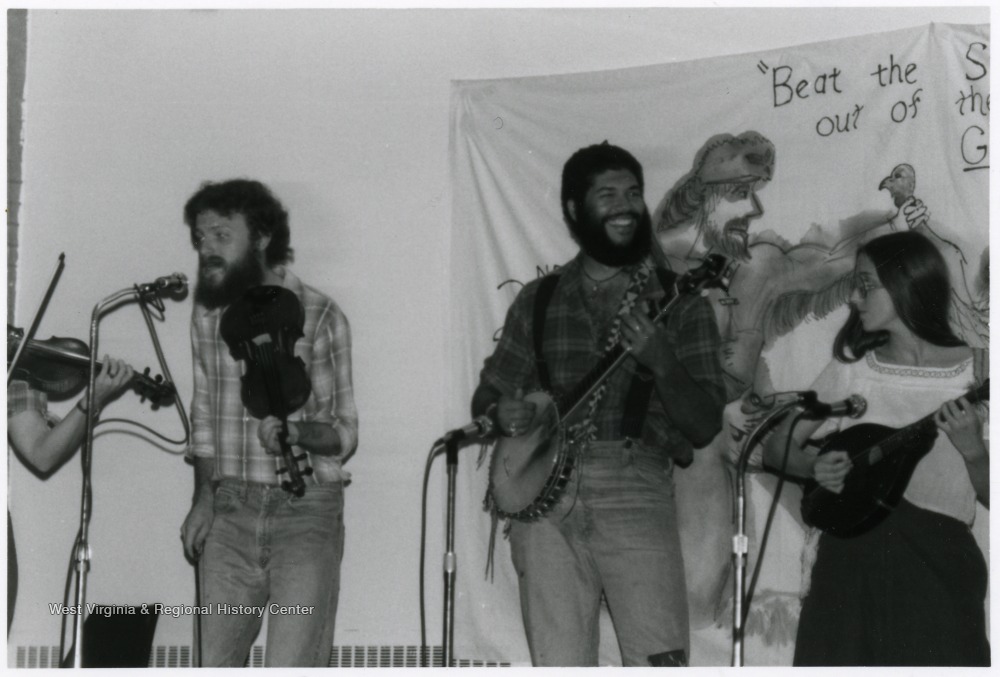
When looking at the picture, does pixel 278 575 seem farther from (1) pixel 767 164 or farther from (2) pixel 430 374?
(1) pixel 767 164

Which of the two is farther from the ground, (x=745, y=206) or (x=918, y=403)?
(x=745, y=206)

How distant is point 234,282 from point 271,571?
1033 millimetres

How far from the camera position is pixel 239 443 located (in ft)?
12.9

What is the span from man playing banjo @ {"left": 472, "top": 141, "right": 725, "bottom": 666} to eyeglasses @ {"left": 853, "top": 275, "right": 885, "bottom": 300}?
0.53 metres

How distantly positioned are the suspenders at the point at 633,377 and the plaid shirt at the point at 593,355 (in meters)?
0.02

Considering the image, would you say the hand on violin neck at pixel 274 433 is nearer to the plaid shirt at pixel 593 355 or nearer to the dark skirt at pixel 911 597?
the plaid shirt at pixel 593 355

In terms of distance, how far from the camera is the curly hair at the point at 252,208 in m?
4.29

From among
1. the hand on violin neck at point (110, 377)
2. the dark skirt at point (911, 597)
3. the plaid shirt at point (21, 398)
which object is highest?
the hand on violin neck at point (110, 377)

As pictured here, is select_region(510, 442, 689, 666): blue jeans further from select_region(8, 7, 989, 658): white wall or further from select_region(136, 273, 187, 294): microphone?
select_region(136, 273, 187, 294): microphone

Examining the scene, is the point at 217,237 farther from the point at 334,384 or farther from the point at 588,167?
the point at 588,167

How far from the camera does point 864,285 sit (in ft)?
12.8

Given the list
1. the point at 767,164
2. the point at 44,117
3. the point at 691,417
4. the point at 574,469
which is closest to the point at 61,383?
the point at 44,117

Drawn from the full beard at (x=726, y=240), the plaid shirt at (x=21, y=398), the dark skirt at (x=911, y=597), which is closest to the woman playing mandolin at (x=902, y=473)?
the dark skirt at (x=911, y=597)

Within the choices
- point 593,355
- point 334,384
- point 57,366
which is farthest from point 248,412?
point 593,355
